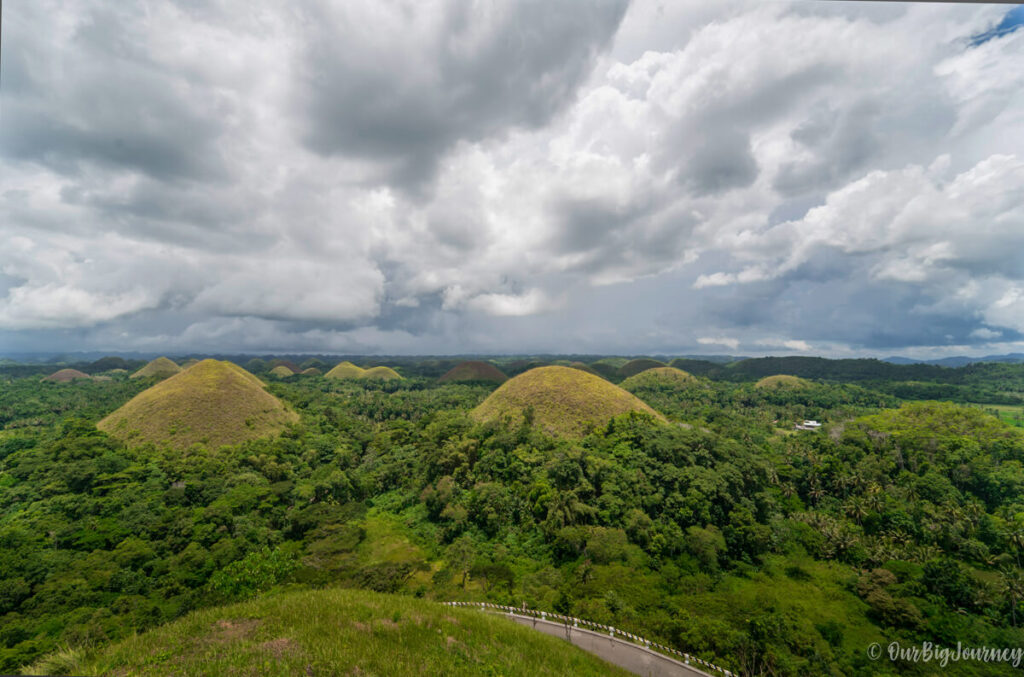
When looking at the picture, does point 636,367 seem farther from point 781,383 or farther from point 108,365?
point 108,365

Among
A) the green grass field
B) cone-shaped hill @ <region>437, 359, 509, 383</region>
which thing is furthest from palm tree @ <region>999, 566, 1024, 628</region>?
cone-shaped hill @ <region>437, 359, 509, 383</region>

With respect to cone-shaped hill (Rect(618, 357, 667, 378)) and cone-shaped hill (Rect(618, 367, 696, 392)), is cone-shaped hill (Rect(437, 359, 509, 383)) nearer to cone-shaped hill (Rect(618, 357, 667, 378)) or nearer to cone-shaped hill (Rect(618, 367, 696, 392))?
cone-shaped hill (Rect(618, 367, 696, 392))

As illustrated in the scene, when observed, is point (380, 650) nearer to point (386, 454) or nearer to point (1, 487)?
point (386, 454)

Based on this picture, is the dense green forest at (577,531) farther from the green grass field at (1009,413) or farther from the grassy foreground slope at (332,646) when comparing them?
the green grass field at (1009,413)

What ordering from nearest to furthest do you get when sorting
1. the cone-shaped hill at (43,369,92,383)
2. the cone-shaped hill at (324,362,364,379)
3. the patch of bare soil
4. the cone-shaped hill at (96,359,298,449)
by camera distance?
the patch of bare soil, the cone-shaped hill at (96,359,298,449), the cone-shaped hill at (43,369,92,383), the cone-shaped hill at (324,362,364,379)

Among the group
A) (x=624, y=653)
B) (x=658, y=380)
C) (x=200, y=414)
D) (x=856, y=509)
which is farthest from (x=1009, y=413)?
(x=200, y=414)
